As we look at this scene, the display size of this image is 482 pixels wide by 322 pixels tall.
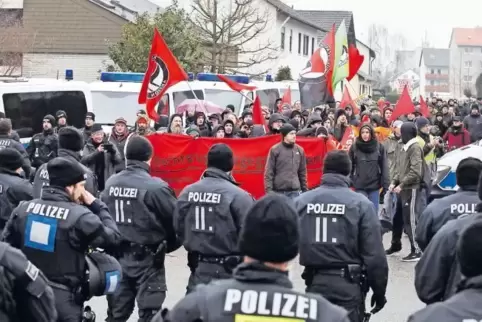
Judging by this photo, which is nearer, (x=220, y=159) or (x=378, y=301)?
(x=378, y=301)

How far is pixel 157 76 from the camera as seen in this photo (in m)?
16.3

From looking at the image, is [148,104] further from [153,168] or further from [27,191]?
[27,191]

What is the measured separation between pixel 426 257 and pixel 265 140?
9.86 meters

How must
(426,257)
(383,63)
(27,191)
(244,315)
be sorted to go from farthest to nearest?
(383,63) < (27,191) < (426,257) < (244,315)

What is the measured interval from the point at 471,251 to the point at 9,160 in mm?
5439

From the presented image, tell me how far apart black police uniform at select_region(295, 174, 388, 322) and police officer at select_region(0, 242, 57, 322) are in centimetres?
245

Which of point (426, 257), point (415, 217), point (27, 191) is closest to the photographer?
point (426, 257)

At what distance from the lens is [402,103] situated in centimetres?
2211

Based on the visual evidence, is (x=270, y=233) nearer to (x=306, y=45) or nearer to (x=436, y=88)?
(x=306, y=45)

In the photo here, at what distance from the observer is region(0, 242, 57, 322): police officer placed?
16.8ft

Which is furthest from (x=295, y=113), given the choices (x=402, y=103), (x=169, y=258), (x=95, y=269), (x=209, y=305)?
(x=209, y=305)

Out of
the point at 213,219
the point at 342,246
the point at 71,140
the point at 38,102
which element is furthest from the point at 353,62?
the point at 342,246

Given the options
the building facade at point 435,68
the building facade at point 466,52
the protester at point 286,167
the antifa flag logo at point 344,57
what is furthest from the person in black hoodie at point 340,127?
the building facade at point 435,68

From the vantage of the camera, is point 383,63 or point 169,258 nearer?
point 169,258
